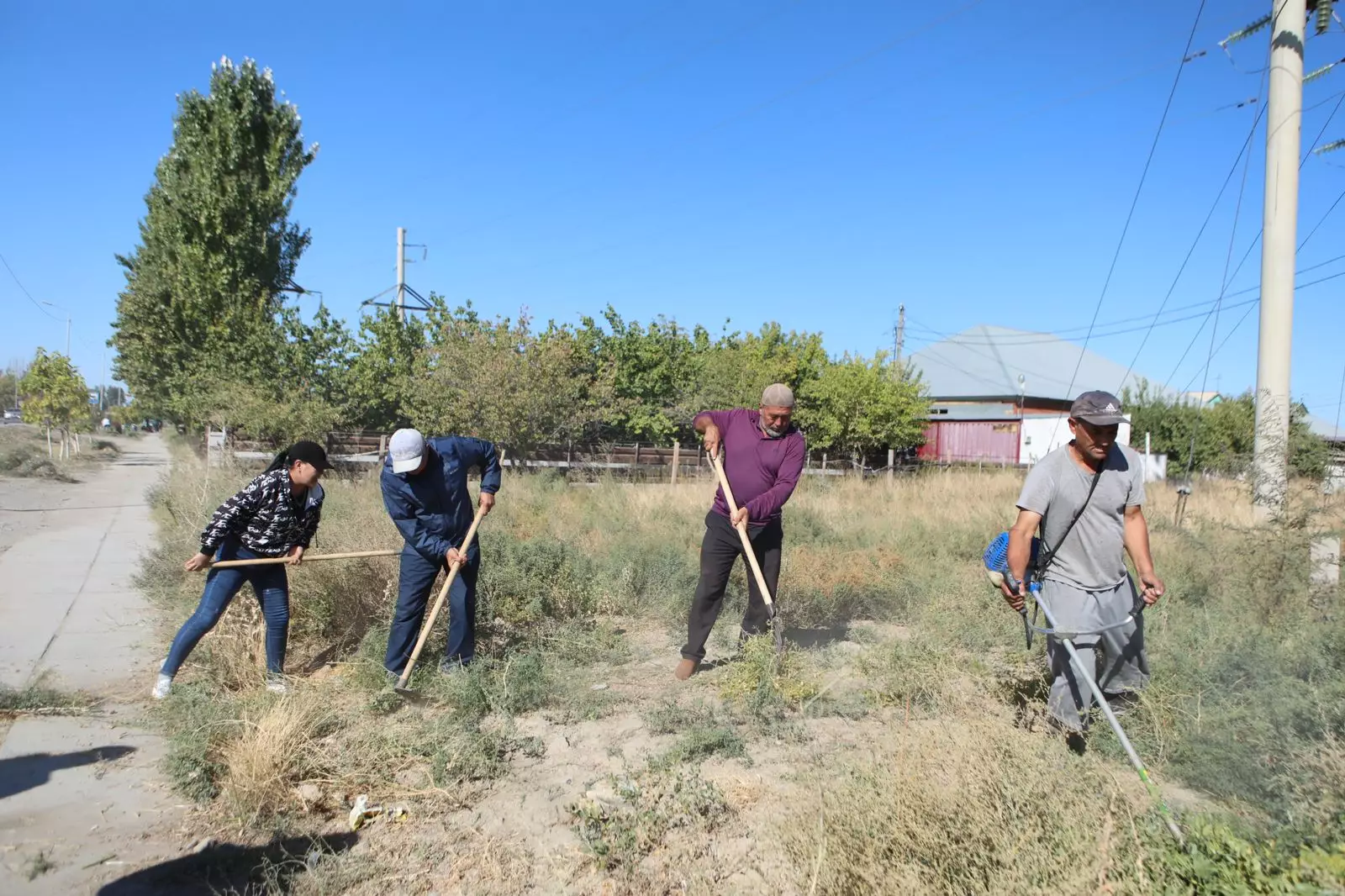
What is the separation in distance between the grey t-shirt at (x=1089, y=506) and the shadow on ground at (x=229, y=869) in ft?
9.67

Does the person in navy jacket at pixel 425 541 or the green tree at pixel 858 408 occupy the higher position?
the green tree at pixel 858 408

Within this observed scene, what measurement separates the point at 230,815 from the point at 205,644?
1.97 meters

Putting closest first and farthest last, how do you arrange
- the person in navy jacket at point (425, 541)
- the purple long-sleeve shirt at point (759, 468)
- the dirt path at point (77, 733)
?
the dirt path at point (77, 733) → the person in navy jacket at point (425, 541) → the purple long-sleeve shirt at point (759, 468)

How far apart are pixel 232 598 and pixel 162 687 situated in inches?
21.6

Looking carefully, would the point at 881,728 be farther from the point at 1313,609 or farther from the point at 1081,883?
the point at 1313,609

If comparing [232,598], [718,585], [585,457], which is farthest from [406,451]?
[585,457]

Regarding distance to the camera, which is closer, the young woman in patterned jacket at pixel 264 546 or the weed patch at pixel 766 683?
the weed patch at pixel 766 683

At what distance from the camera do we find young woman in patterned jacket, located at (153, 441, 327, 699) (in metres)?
4.47

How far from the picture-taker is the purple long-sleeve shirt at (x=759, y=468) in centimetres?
482

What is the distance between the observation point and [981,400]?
131ft

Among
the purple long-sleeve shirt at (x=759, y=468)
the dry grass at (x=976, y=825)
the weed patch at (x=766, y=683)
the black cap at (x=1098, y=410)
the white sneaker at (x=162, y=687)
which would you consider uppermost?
the black cap at (x=1098, y=410)

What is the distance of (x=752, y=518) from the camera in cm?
481

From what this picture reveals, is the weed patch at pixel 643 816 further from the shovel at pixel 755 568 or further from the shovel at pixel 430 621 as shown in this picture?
the shovel at pixel 430 621

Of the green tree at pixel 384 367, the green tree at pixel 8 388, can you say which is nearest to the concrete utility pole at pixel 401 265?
the green tree at pixel 384 367
